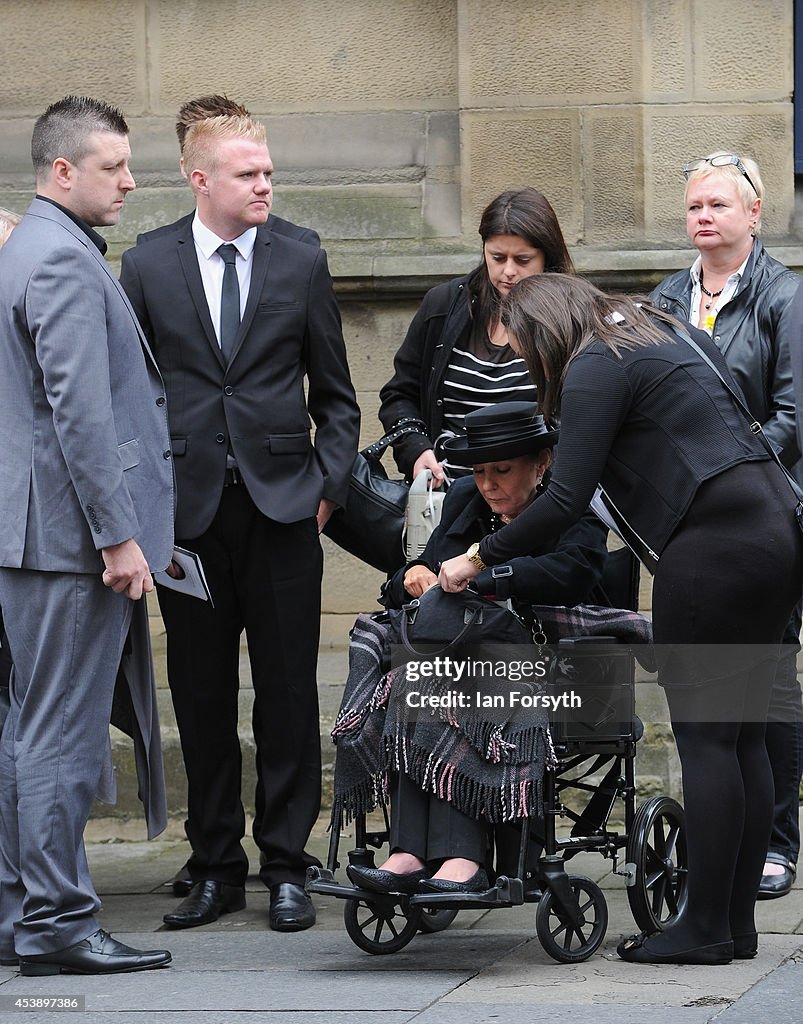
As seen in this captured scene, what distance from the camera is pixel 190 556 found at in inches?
187

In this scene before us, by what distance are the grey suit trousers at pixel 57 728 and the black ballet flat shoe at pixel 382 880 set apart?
675 mm

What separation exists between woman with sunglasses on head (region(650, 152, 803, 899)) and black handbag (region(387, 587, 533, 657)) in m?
1.00

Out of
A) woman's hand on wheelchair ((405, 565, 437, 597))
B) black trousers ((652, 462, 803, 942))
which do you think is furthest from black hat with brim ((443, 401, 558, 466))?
black trousers ((652, 462, 803, 942))

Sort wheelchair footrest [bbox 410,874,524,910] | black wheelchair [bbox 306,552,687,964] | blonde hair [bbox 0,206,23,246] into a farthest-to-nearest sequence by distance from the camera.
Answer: blonde hair [bbox 0,206,23,246]
black wheelchair [bbox 306,552,687,964]
wheelchair footrest [bbox 410,874,524,910]

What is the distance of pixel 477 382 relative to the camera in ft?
17.3

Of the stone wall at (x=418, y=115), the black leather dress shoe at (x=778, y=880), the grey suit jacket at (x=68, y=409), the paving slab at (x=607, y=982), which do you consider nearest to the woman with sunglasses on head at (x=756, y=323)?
the black leather dress shoe at (x=778, y=880)

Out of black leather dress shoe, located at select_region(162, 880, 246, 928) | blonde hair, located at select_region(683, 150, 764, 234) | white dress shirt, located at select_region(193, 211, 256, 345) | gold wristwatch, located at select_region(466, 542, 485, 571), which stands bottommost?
black leather dress shoe, located at select_region(162, 880, 246, 928)

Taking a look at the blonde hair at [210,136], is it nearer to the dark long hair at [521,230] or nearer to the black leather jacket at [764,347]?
the dark long hair at [521,230]

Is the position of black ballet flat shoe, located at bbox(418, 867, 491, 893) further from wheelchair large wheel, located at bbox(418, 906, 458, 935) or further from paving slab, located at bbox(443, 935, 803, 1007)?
wheelchair large wheel, located at bbox(418, 906, 458, 935)

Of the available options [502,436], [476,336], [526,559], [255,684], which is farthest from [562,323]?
[255,684]

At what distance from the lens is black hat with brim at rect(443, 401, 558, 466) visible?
4496mm

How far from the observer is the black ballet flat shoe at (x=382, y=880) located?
4.25 meters

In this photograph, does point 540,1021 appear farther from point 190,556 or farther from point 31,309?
point 31,309

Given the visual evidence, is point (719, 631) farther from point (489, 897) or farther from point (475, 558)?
point (489, 897)
